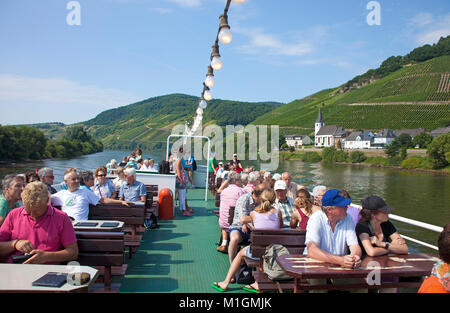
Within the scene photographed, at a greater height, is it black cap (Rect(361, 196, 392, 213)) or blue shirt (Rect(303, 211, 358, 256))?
black cap (Rect(361, 196, 392, 213))

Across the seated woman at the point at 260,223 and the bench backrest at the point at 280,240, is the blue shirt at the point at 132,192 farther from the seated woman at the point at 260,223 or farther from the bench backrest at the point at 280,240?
the bench backrest at the point at 280,240

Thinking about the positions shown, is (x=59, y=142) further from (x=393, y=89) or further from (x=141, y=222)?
(x=393, y=89)

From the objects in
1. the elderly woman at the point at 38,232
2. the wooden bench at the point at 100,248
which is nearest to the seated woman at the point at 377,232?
the wooden bench at the point at 100,248

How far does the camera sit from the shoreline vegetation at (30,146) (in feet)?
203

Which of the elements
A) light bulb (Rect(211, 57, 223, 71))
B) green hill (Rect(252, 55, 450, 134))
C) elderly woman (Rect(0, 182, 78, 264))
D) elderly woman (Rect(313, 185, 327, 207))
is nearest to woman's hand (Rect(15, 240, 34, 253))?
elderly woman (Rect(0, 182, 78, 264))

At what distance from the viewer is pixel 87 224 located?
369 centimetres

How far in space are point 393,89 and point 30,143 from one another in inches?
4193

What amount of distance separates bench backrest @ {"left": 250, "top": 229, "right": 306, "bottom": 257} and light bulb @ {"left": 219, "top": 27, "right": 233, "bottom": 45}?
2861 millimetres

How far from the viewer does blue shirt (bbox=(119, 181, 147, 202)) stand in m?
6.23

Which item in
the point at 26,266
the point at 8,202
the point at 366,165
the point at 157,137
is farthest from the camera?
the point at 157,137

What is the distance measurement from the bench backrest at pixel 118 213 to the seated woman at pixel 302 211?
2248 mm

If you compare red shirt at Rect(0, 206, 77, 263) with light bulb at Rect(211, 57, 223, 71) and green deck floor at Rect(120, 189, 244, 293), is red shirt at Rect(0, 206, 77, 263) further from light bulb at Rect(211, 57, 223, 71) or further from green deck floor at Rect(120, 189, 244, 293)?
Result: light bulb at Rect(211, 57, 223, 71)

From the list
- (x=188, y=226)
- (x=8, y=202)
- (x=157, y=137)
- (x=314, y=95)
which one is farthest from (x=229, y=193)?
(x=314, y=95)

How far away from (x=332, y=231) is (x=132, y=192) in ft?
13.2
